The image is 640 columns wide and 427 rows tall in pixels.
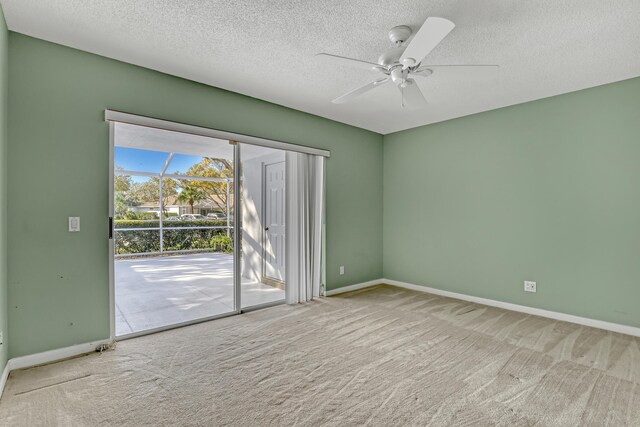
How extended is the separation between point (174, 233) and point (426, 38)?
618 cm

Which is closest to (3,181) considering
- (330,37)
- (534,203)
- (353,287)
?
(330,37)

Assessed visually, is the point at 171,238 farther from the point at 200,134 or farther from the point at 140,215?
the point at 200,134

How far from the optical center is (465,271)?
4.33 meters

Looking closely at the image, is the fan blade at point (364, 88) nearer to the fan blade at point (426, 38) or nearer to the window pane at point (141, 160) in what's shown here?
the fan blade at point (426, 38)

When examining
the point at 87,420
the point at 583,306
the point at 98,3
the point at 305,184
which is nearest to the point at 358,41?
the point at 98,3

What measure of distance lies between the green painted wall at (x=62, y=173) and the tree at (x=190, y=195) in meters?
3.70

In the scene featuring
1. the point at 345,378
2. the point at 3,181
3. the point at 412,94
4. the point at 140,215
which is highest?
the point at 412,94

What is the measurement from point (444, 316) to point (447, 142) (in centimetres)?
238

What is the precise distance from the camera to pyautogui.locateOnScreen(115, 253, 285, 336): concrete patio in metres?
3.52

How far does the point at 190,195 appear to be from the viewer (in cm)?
670

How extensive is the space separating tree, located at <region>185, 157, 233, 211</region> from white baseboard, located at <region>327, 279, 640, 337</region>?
3541mm

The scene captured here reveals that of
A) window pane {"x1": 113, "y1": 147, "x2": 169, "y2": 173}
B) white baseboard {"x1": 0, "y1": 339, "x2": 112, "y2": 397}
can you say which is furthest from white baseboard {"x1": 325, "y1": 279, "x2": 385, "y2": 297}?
window pane {"x1": 113, "y1": 147, "x2": 169, "y2": 173}

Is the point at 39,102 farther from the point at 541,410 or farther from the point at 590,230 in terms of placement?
the point at 590,230

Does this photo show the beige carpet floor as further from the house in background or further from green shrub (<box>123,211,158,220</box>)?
green shrub (<box>123,211,158,220</box>)
